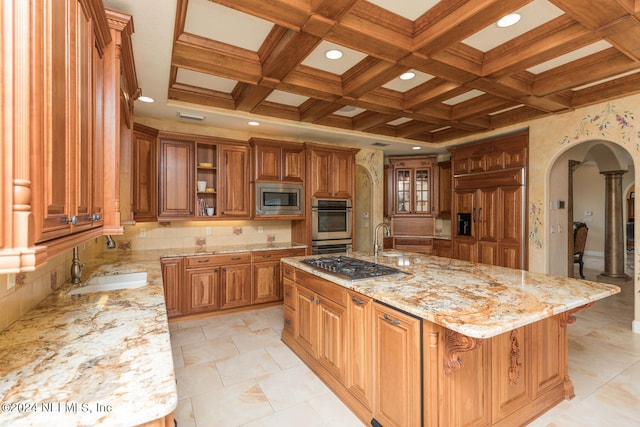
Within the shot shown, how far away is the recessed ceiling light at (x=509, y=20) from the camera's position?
218cm

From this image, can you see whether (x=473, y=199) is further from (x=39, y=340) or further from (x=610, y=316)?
(x=39, y=340)

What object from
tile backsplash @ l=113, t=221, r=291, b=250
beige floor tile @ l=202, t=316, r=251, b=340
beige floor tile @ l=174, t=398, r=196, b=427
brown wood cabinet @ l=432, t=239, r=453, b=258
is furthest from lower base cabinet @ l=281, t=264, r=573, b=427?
brown wood cabinet @ l=432, t=239, r=453, b=258

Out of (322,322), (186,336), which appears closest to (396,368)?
(322,322)

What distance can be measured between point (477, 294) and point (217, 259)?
3.06m

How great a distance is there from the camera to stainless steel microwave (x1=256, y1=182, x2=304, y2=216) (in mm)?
4188

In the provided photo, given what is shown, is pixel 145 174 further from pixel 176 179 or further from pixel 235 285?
pixel 235 285

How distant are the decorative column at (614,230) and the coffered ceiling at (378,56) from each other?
11.0 ft

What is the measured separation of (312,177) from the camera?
14.7 ft

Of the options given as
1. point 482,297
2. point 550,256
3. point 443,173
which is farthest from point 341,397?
point 443,173

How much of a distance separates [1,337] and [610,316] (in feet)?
18.6

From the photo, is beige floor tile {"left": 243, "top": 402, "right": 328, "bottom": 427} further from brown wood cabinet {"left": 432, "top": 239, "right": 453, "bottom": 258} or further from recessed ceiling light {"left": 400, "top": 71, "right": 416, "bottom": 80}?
brown wood cabinet {"left": 432, "top": 239, "right": 453, "bottom": 258}

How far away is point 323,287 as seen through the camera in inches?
93.7

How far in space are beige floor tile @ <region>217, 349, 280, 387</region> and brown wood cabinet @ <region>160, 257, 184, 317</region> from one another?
4.13 ft

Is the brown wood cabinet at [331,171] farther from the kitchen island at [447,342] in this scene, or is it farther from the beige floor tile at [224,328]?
the kitchen island at [447,342]
